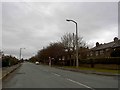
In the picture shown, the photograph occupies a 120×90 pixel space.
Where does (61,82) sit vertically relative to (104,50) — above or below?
below

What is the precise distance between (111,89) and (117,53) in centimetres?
4109

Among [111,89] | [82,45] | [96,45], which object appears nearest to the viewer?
[111,89]

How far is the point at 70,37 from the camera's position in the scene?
7731cm

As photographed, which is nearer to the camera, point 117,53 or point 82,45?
point 117,53

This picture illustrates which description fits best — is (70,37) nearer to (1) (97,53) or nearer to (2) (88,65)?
(2) (88,65)

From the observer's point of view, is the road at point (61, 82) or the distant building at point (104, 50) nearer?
the road at point (61, 82)

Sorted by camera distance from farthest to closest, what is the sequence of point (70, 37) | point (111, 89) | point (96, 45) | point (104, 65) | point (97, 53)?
1. point (96, 45)
2. point (97, 53)
3. point (70, 37)
4. point (104, 65)
5. point (111, 89)

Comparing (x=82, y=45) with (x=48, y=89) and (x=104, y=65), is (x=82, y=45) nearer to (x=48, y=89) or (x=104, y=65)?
(x=104, y=65)

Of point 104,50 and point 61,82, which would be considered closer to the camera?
point 61,82

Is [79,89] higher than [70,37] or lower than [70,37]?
lower

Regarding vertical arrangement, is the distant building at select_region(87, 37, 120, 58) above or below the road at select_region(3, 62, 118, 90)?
above

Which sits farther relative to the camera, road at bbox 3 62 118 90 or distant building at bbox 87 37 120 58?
distant building at bbox 87 37 120 58

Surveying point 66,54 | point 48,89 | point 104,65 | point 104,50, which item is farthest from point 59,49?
point 48,89

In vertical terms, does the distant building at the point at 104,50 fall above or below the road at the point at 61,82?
above
